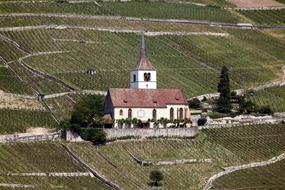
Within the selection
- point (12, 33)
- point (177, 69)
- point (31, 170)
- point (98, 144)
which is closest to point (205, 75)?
point (177, 69)

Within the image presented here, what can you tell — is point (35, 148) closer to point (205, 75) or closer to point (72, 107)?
point (72, 107)

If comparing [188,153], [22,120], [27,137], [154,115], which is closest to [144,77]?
[154,115]

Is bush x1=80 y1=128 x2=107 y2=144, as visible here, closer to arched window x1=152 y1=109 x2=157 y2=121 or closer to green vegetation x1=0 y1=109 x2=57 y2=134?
green vegetation x1=0 y1=109 x2=57 y2=134

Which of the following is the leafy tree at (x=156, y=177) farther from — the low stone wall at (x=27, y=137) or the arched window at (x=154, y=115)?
the arched window at (x=154, y=115)

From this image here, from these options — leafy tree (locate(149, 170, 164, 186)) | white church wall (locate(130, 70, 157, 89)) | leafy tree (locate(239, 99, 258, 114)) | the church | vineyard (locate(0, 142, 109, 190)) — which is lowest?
leafy tree (locate(149, 170, 164, 186))

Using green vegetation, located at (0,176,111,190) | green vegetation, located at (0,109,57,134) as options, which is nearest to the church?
green vegetation, located at (0,109,57,134)

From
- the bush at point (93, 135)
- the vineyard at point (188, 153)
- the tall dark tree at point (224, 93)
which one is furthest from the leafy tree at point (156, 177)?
the tall dark tree at point (224, 93)

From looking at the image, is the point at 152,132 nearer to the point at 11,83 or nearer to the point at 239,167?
the point at 239,167
